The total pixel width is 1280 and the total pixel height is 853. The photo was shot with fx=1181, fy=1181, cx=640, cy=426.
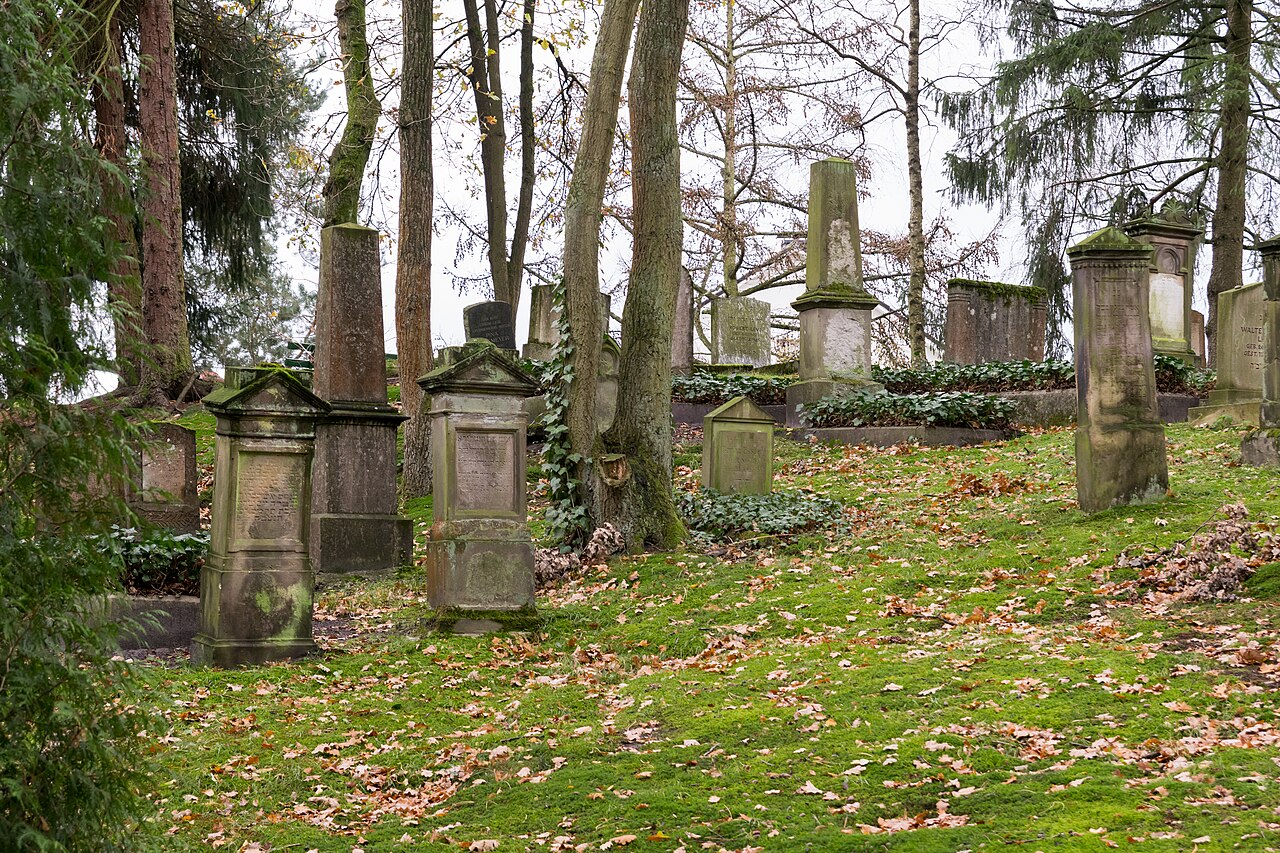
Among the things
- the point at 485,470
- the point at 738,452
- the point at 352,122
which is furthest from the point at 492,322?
the point at 485,470

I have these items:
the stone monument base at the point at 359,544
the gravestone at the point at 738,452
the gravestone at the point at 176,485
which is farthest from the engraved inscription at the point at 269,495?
the gravestone at the point at 738,452

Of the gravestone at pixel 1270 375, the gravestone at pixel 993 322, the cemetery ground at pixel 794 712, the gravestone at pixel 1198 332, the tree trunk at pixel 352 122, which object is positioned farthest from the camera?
the gravestone at pixel 1198 332

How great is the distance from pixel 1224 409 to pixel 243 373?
1295 cm

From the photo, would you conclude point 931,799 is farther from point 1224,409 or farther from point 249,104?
point 249,104

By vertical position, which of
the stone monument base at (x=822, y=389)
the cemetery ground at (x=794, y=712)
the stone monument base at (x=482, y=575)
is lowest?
the cemetery ground at (x=794, y=712)

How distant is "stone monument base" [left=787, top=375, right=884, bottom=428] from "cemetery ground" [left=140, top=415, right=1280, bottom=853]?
7.74 metres

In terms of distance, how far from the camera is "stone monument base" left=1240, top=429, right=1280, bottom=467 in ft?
39.1

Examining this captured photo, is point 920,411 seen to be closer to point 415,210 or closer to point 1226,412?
point 1226,412

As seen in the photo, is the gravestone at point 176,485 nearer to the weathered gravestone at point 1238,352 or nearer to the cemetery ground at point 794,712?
the cemetery ground at point 794,712

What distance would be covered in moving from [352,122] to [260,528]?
8.84 meters

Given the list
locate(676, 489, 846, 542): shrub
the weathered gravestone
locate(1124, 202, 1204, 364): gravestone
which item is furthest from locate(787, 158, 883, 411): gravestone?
locate(676, 489, 846, 542): shrub

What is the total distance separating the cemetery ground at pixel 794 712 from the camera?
5117 mm

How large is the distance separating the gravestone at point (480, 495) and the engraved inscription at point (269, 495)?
114 cm

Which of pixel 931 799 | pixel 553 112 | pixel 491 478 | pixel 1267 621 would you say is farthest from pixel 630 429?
pixel 553 112
